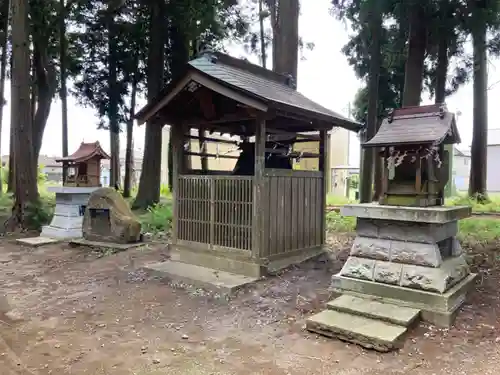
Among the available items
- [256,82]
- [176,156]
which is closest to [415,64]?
[256,82]

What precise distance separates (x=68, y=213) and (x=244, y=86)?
580 cm

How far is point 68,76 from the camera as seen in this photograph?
1515 centimetres

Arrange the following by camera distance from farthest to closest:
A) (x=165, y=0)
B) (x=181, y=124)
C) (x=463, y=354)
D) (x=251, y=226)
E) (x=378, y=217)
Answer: (x=165, y=0), (x=181, y=124), (x=251, y=226), (x=378, y=217), (x=463, y=354)

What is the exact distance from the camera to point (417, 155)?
4297 millimetres

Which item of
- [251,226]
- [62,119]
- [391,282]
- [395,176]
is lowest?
[391,282]

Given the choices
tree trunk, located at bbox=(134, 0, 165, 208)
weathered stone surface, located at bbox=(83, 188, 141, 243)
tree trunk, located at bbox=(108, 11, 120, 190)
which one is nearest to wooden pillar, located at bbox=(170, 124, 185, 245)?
weathered stone surface, located at bbox=(83, 188, 141, 243)

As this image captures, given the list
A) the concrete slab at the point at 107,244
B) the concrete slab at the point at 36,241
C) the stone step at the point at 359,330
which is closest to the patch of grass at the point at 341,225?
the concrete slab at the point at 107,244

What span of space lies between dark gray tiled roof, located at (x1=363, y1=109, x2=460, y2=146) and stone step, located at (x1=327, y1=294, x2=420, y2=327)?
5.46 feet

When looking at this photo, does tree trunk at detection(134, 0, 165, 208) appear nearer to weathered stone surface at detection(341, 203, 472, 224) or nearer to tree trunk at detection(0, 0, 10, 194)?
tree trunk at detection(0, 0, 10, 194)

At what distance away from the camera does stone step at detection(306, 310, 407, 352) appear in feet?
11.4

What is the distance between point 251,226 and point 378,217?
1840 millimetres

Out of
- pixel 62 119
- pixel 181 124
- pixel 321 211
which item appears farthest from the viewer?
pixel 62 119

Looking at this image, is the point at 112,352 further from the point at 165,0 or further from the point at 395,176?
the point at 165,0

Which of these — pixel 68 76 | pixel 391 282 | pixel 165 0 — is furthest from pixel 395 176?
pixel 68 76
